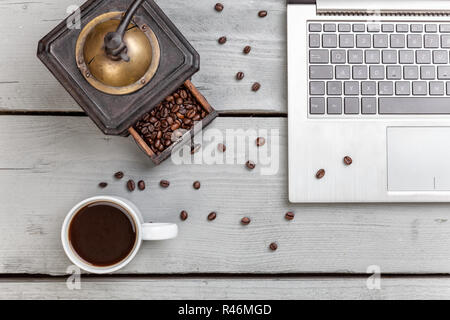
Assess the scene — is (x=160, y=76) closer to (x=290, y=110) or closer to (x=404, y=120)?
(x=290, y=110)

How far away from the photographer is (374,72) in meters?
0.64

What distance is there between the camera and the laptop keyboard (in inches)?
25.2

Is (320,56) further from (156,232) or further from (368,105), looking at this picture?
(156,232)

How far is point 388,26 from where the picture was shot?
648mm

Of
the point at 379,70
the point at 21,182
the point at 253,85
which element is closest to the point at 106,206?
the point at 21,182

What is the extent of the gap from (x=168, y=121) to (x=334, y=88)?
25 cm

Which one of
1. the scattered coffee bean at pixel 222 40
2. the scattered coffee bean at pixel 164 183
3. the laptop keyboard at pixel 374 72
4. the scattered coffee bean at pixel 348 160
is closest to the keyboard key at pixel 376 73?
the laptop keyboard at pixel 374 72

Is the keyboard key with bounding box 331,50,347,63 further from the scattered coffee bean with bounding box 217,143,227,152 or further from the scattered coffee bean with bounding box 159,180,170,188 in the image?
the scattered coffee bean with bounding box 159,180,170,188

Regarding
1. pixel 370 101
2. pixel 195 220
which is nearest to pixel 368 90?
pixel 370 101

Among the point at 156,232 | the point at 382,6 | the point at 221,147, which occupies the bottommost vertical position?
the point at 156,232

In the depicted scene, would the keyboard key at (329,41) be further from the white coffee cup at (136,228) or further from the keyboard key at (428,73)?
the white coffee cup at (136,228)

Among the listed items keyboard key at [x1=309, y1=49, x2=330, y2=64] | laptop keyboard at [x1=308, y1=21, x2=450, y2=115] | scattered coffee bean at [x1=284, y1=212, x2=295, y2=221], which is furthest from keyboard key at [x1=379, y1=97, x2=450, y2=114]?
scattered coffee bean at [x1=284, y1=212, x2=295, y2=221]

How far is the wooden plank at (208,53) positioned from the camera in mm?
673
